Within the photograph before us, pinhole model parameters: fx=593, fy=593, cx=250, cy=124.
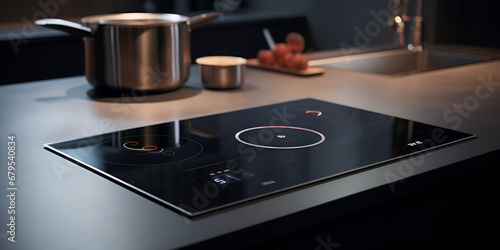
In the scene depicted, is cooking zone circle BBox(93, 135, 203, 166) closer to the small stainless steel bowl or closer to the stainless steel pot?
the stainless steel pot

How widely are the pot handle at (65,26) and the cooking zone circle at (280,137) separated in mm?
490

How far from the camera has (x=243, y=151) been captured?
99cm

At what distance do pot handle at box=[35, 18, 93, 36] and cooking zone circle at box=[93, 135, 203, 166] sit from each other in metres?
0.40

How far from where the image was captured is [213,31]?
3076 mm

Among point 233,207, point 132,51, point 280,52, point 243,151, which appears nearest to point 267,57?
point 280,52

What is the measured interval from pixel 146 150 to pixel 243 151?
0.16m

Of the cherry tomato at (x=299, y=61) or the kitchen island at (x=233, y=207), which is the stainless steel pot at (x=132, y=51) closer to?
the kitchen island at (x=233, y=207)

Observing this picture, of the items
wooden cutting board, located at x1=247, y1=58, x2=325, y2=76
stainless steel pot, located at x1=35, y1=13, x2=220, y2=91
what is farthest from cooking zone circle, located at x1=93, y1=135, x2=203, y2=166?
wooden cutting board, located at x1=247, y1=58, x2=325, y2=76

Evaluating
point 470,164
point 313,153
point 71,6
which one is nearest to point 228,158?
point 313,153

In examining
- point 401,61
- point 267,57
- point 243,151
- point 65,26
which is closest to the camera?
point 243,151

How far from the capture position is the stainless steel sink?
7.00ft

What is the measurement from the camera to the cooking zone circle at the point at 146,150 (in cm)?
94

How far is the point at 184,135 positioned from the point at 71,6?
2.40 m

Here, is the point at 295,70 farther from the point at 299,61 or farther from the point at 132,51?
the point at 132,51
